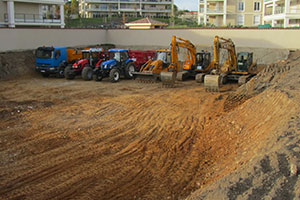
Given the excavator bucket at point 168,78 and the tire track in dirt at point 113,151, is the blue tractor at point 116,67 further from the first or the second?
the tire track in dirt at point 113,151

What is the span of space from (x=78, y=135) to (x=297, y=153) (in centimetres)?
703

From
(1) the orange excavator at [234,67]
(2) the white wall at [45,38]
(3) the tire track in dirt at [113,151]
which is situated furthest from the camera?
(2) the white wall at [45,38]

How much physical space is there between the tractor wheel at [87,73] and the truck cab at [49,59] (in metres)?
2.68

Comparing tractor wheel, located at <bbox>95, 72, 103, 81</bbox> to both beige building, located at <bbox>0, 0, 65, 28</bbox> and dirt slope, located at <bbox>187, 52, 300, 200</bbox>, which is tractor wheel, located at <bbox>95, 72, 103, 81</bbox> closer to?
dirt slope, located at <bbox>187, 52, 300, 200</bbox>

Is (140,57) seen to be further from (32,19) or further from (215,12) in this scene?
(215,12)

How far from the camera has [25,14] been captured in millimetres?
39844

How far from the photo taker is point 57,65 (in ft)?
78.3

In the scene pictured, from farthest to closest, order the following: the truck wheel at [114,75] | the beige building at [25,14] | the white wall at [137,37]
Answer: the beige building at [25,14] < the white wall at [137,37] < the truck wheel at [114,75]

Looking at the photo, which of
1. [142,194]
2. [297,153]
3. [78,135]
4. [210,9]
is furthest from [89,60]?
[210,9]

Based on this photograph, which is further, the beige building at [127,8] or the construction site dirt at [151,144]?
the beige building at [127,8]

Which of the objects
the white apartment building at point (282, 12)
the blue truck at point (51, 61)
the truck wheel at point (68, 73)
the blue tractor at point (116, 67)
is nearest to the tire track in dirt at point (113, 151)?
the blue tractor at point (116, 67)

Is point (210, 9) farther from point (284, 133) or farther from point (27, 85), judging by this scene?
point (284, 133)

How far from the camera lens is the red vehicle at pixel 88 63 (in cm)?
2251

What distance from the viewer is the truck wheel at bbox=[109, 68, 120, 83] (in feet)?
70.1
